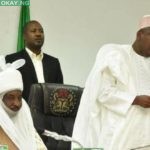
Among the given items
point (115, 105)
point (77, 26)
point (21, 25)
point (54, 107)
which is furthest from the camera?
point (77, 26)

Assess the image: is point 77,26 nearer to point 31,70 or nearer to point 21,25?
point 21,25

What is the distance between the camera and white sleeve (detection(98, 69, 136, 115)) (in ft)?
9.98

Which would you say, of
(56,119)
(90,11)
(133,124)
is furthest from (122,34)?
(133,124)

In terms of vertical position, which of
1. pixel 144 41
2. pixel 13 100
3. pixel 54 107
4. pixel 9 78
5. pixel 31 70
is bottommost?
pixel 54 107

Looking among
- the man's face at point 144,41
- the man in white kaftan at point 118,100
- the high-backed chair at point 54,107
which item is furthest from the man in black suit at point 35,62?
the man's face at point 144,41

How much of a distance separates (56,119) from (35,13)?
5.77 feet

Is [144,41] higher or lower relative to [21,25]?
higher

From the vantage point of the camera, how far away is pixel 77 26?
17.0ft

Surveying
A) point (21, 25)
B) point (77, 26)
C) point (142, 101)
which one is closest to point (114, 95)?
point (142, 101)

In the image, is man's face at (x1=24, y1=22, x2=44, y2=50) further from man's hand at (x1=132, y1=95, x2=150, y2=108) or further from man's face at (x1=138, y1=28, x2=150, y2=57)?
man's hand at (x1=132, y1=95, x2=150, y2=108)

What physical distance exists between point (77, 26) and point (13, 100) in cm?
266

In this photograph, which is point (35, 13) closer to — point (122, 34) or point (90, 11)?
point (90, 11)

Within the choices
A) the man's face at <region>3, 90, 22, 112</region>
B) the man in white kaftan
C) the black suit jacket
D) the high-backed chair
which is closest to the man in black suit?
the black suit jacket

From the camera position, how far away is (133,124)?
3047 mm
